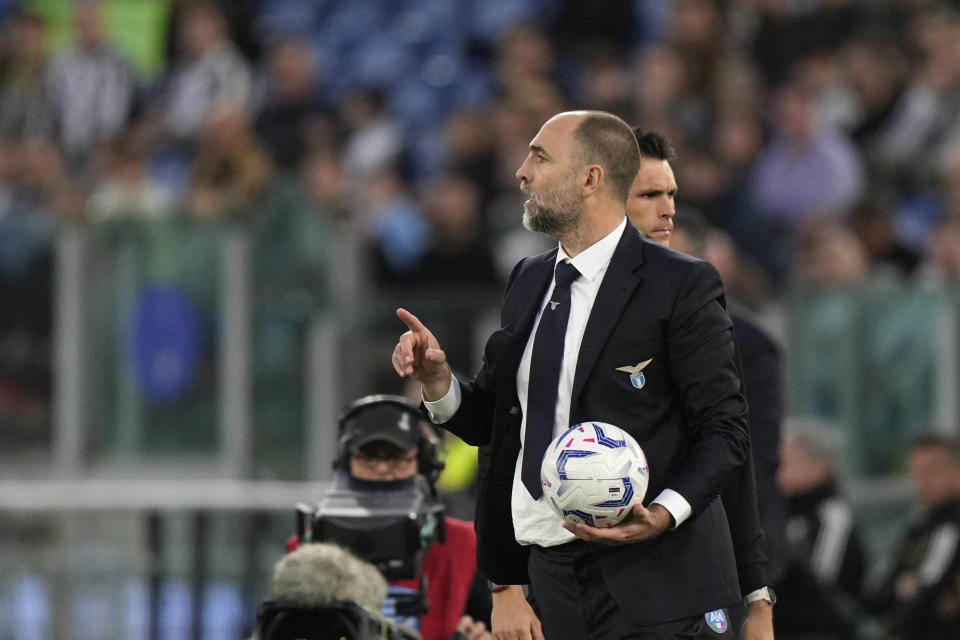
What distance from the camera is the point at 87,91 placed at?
1455 cm

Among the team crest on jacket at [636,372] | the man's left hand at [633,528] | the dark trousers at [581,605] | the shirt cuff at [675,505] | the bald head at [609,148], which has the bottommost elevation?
the dark trousers at [581,605]

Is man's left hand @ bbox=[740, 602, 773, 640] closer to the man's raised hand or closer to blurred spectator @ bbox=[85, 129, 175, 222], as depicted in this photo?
the man's raised hand

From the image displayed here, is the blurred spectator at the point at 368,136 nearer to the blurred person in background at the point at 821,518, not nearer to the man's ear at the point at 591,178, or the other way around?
the blurred person in background at the point at 821,518

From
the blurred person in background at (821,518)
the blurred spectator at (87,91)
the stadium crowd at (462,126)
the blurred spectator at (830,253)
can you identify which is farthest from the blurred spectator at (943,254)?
the blurred spectator at (87,91)

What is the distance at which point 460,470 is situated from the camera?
379 inches

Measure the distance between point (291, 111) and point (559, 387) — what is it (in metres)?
9.51

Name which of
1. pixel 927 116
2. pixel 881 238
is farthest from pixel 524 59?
pixel 881 238

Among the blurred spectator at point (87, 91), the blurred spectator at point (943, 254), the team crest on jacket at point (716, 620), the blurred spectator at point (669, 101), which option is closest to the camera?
the team crest on jacket at point (716, 620)

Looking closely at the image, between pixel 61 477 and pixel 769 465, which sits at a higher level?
pixel 769 465

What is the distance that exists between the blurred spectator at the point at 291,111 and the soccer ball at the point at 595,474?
29.5 feet

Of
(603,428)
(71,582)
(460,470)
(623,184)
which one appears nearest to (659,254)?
(623,184)

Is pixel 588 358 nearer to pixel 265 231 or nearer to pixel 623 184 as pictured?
pixel 623 184

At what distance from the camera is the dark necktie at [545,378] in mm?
4336

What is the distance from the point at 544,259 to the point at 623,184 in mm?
324
